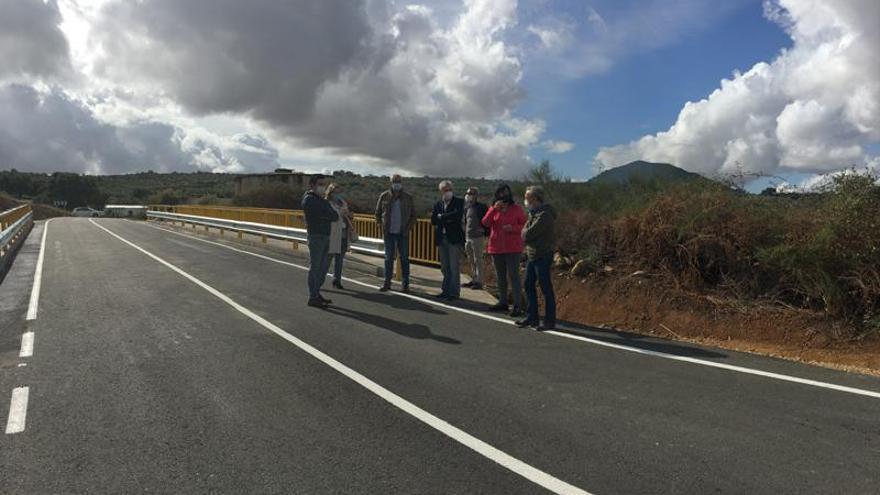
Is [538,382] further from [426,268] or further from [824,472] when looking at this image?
[426,268]

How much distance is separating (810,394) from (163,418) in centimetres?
540

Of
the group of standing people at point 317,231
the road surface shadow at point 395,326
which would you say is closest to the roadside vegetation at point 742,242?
the road surface shadow at point 395,326

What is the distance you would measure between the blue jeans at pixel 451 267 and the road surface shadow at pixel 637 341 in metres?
2.30

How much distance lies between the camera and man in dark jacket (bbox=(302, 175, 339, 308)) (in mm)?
9891

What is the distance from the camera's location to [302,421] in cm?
492

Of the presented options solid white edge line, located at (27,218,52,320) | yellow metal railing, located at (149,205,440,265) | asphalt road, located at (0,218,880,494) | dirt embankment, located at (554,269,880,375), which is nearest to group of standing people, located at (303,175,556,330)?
asphalt road, located at (0,218,880,494)

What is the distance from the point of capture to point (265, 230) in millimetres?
20172

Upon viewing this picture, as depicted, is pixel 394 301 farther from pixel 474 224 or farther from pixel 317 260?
pixel 474 224

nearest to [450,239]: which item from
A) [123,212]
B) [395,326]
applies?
[395,326]

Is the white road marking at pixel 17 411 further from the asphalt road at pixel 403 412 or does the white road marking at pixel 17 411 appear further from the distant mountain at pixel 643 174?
the distant mountain at pixel 643 174

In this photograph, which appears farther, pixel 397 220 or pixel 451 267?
pixel 397 220

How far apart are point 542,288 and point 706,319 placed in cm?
226

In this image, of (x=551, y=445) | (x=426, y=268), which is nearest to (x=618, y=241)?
(x=426, y=268)

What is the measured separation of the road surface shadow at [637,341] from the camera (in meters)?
7.23
